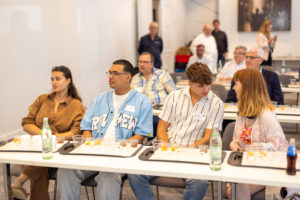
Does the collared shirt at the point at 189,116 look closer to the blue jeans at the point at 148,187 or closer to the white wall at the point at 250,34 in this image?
the blue jeans at the point at 148,187

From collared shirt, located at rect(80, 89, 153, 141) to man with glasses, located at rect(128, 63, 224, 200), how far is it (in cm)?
16

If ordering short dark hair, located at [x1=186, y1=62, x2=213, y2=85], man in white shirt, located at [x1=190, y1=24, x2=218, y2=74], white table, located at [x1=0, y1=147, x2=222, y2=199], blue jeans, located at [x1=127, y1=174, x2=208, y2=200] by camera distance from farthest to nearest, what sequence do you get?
man in white shirt, located at [x1=190, y1=24, x2=218, y2=74] < short dark hair, located at [x1=186, y1=62, x2=213, y2=85] < blue jeans, located at [x1=127, y1=174, x2=208, y2=200] < white table, located at [x1=0, y1=147, x2=222, y2=199]

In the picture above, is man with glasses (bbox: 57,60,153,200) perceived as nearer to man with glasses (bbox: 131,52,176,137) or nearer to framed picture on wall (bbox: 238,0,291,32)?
man with glasses (bbox: 131,52,176,137)

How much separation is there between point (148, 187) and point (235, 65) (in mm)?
3942

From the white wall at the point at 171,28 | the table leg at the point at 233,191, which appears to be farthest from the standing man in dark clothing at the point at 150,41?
the table leg at the point at 233,191

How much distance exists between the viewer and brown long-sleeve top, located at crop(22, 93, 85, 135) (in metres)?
3.47

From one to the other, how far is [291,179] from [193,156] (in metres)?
0.63

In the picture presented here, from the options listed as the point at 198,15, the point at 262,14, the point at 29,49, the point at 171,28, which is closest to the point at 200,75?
the point at 29,49

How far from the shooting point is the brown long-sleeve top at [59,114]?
347 centimetres

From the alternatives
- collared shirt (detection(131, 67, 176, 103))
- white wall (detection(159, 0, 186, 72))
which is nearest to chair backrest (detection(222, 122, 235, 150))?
collared shirt (detection(131, 67, 176, 103))

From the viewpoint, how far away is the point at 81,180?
3.01 meters

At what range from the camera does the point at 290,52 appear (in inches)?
445

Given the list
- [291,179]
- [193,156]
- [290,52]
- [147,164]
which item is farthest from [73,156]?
[290,52]

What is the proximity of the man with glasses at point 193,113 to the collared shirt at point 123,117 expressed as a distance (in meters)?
0.16
